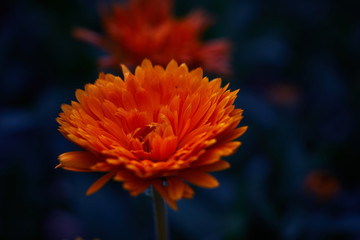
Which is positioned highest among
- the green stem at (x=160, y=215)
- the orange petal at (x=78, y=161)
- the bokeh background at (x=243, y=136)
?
the bokeh background at (x=243, y=136)

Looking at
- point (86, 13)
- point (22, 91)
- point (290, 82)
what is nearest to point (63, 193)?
point (22, 91)

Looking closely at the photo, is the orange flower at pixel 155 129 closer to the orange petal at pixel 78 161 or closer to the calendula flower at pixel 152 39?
the orange petal at pixel 78 161

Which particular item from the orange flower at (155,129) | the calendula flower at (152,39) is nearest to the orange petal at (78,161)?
the orange flower at (155,129)

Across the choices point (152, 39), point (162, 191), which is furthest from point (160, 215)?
point (152, 39)

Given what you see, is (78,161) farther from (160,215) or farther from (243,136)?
(243,136)

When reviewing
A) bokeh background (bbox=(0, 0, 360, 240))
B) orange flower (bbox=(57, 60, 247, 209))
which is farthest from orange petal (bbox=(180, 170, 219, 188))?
bokeh background (bbox=(0, 0, 360, 240))

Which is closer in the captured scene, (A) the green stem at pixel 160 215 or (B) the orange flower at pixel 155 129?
(B) the orange flower at pixel 155 129

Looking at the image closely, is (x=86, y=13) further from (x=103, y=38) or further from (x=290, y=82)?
(x=290, y=82)
